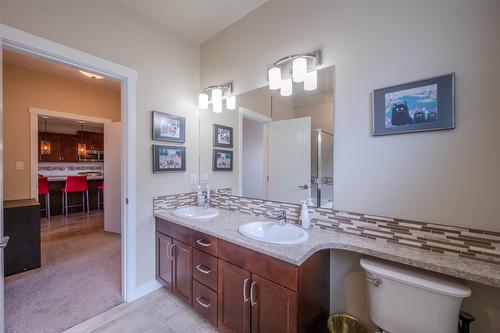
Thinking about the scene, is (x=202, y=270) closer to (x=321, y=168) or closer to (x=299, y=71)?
(x=321, y=168)

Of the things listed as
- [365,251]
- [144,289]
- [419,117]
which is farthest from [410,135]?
[144,289]

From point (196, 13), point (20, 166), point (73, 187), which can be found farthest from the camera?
point (73, 187)

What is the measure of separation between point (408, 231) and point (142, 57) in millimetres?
2602

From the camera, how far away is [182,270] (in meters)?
1.81

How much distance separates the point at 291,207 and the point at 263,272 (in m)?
0.63

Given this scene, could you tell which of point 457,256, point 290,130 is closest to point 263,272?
point 457,256

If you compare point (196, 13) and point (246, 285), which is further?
point (196, 13)

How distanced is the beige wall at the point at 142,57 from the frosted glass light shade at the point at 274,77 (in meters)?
1.12

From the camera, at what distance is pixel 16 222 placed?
243 cm

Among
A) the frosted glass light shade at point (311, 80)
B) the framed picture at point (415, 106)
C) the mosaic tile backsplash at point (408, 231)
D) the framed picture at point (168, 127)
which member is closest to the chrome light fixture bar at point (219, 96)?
the framed picture at point (168, 127)

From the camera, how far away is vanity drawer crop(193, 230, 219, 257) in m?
1.51

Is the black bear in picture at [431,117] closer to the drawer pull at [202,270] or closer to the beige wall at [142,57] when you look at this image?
the drawer pull at [202,270]

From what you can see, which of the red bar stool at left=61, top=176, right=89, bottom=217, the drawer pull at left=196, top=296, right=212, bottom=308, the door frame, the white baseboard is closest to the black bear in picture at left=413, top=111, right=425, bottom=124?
the drawer pull at left=196, top=296, right=212, bottom=308

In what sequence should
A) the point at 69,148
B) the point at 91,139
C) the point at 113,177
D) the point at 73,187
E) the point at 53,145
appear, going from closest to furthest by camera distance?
the point at 113,177
the point at 73,187
the point at 53,145
the point at 69,148
the point at 91,139
